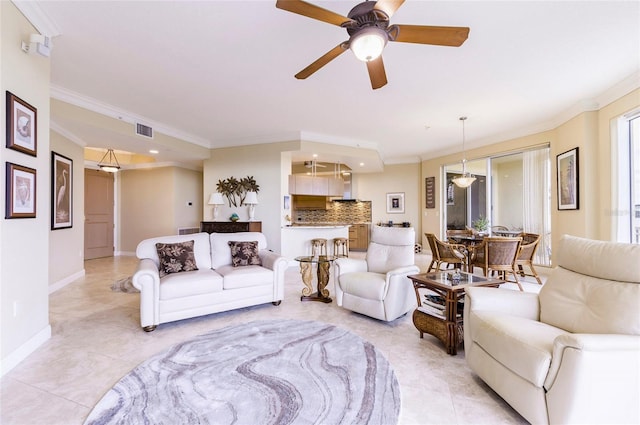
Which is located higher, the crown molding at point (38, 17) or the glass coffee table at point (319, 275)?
the crown molding at point (38, 17)

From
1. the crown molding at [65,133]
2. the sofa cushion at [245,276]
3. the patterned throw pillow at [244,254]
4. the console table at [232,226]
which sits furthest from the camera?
the console table at [232,226]

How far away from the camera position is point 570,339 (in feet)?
4.49

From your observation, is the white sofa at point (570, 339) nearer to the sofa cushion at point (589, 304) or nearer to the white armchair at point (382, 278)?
the sofa cushion at point (589, 304)

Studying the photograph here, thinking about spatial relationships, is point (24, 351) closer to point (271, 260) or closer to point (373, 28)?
point (271, 260)

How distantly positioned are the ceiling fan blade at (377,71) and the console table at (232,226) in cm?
414

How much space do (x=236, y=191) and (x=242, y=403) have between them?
5.00 m

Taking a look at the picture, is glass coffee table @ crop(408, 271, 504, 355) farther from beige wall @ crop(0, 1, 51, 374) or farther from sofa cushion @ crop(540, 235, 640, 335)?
beige wall @ crop(0, 1, 51, 374)

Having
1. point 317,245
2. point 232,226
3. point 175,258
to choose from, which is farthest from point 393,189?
point 175,258

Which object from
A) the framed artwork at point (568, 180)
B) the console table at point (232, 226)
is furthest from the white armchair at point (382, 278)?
the framed artwork at point (568, 180)

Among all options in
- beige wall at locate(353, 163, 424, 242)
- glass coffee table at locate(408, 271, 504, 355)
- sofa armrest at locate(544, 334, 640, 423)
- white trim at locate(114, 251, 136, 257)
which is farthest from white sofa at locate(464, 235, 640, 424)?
white trim at locate(114, 251, 136, 257)

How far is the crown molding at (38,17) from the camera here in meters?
2.26

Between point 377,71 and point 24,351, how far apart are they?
3.64 metres

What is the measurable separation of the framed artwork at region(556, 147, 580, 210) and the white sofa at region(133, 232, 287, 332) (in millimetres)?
4693

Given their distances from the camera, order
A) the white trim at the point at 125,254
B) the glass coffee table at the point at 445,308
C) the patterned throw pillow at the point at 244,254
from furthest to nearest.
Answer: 1. the white trim at the point at 125,254
2. the patterned throw pillow at the point at 244,254
3. the glass coffee table at the point at 445,308
